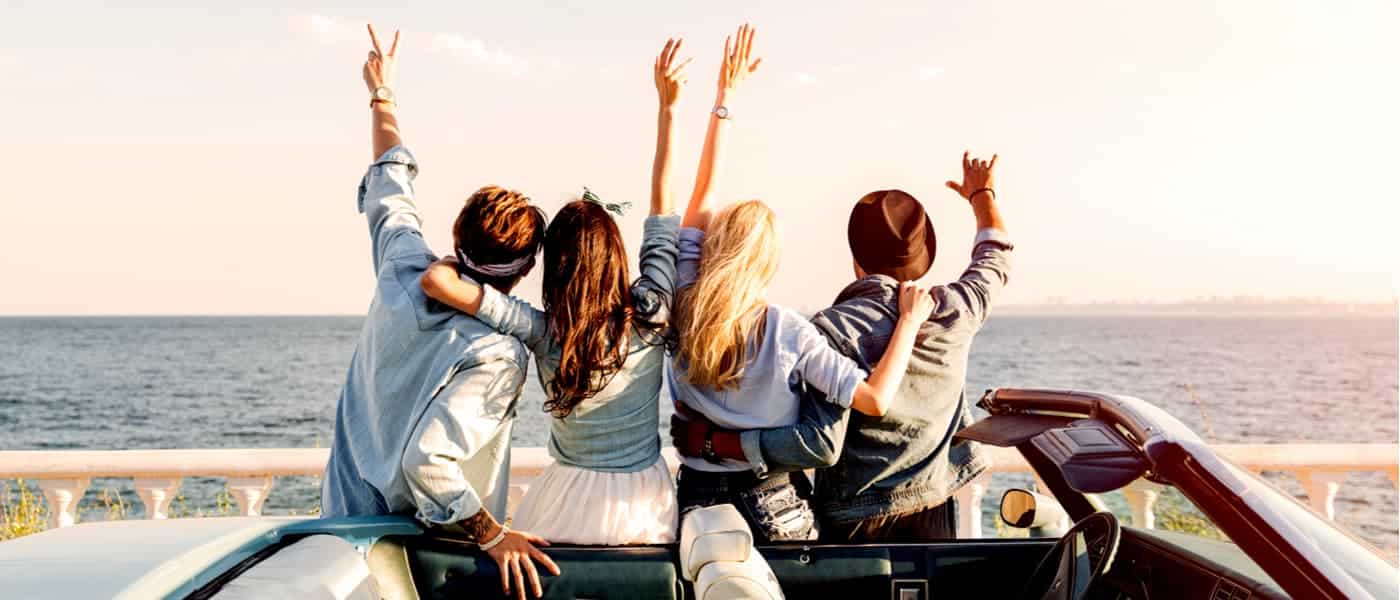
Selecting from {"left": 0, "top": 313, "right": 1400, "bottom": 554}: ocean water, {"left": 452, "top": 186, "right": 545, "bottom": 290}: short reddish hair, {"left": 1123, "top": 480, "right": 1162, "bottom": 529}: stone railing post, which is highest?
{"left": 452, "top": 186, "right": 545, "bottom": 290}: short reddish hair

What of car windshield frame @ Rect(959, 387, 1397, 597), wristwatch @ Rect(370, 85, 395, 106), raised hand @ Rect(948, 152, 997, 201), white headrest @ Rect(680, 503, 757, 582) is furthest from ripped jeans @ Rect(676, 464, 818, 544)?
wristwatch @ Rect(370, 85, 395, 106)

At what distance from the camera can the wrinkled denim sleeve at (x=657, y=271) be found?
2.56 meters

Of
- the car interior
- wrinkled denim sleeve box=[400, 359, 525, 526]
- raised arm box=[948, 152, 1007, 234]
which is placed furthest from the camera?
raised arm box=[948, 152, 1007, 234]

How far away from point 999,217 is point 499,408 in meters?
1.57

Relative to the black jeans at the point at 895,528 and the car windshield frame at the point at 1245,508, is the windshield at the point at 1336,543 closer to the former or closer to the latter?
the car windshield frame at the point at 1245,508

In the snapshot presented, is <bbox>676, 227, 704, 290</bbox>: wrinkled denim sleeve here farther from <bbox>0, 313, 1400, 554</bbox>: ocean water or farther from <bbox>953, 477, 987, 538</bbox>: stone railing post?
<bbox>0, 313, 1400, 554</bbox>: ocean water

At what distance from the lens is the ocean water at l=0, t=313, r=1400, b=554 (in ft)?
114

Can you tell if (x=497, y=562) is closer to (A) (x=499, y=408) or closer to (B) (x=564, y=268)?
(A) (x=499, y=408)

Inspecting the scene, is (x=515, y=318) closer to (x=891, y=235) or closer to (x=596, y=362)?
(x=596, y=362)

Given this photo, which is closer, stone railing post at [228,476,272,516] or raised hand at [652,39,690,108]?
raised hand at [652,39,690,108]

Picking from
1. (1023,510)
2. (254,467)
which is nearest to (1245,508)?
(1023,510)

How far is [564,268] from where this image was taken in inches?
96.8

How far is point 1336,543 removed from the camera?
1882 millimetres

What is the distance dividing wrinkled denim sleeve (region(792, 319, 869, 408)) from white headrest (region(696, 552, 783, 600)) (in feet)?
1.91
